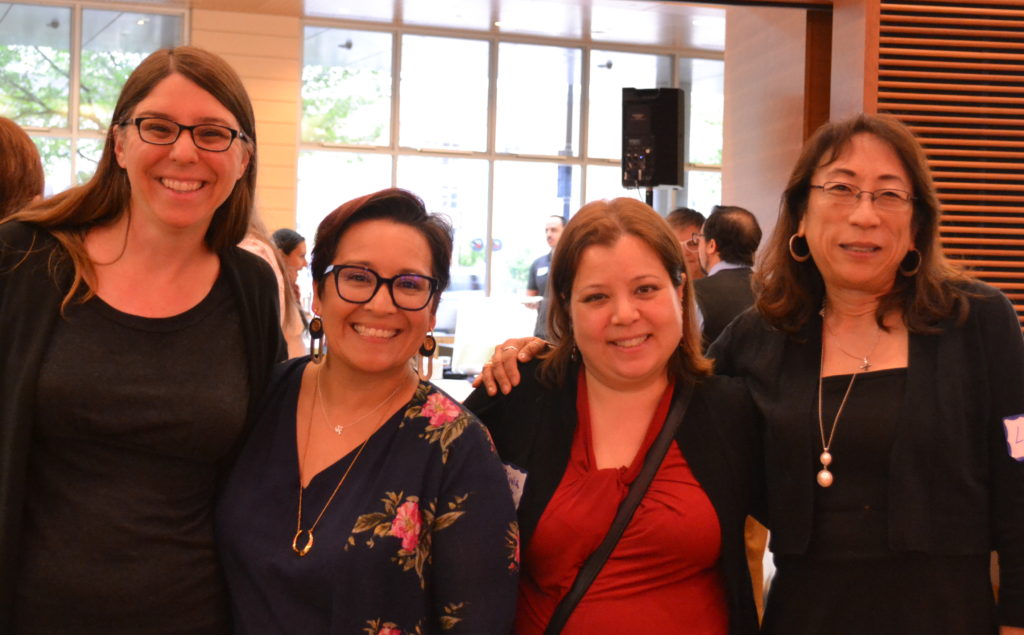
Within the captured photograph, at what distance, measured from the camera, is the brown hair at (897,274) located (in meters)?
2.14

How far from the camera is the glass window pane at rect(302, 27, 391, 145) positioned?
38.3 ft

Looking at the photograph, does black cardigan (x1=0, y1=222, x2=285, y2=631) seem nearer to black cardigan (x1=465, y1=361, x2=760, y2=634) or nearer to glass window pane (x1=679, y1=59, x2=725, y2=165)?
black cardigan (x1=465, y1=361, x2=760, y2=634)

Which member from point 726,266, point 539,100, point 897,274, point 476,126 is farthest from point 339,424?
point 539,100

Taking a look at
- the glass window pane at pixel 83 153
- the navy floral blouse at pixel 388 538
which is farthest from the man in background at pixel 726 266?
the glass window pane at pixel 83 153

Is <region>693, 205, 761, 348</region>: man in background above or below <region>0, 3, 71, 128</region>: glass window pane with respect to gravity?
below

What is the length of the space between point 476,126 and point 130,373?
35.2ft

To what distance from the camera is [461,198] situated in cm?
1244

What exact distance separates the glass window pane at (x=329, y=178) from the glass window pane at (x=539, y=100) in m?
1.58

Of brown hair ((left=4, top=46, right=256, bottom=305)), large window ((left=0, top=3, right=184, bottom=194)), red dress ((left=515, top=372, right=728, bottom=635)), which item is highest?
large window ((left=0, top=3, right=184, bottom=194))

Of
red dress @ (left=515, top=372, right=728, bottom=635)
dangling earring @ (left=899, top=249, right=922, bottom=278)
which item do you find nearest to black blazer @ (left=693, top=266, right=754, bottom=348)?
dangling earring @ (left=899, top=249, right=922, bottom=278)

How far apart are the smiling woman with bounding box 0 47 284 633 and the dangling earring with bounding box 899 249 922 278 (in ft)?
4.51

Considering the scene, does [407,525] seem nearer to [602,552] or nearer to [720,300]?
[602,552]

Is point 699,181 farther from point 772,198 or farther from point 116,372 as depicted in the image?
point 116,372

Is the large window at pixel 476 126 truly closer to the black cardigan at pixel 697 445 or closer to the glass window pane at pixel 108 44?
the glass window pane at pixel 108 44
